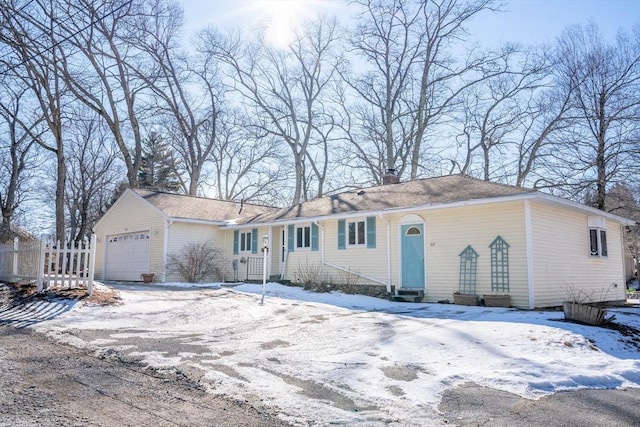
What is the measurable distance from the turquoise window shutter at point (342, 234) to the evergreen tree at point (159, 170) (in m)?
24.8

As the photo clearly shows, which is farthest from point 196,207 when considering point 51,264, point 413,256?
point 413,256

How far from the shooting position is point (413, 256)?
562 inches

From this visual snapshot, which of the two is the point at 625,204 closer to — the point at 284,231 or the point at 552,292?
the point at 552,292

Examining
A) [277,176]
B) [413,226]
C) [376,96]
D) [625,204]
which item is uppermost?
[376,96]

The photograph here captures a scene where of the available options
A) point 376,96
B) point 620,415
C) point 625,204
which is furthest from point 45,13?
point 625,204

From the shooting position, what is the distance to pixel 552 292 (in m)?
12.5

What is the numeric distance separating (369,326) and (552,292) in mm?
6392

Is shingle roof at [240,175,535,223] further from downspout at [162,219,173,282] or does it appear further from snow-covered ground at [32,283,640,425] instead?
snow-covered ground at [32,283,640,425]

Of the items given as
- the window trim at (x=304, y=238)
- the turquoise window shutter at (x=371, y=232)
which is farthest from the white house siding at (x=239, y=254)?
the turquoise window shutter at (x=371, y=232)

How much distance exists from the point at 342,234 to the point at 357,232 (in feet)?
2.07

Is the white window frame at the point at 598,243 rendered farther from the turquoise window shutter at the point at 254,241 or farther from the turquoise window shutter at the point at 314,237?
the turquoise window shutter at the point at 254,241

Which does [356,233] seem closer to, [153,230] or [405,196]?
[405,196]

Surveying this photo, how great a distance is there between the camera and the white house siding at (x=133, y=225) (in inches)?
800

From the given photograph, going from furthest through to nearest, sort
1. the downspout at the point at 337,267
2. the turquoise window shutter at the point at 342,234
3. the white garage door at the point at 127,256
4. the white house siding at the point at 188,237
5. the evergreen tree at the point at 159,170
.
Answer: the evergreen tree at the point at 159,170
the white garage door at the point at 127,256
the white house siding at the point at 188,237
the turquoise window shutter at the point at 342,234
the downspout at the point at 337,267
